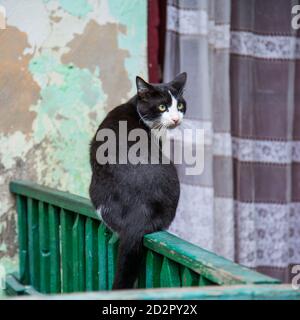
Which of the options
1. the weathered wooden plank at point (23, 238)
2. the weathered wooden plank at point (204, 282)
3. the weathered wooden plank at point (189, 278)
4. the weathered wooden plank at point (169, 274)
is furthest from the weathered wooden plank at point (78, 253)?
the weathered wooden plank at point (204, 282)

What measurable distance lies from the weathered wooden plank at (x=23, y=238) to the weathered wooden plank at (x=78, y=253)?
0.57 m

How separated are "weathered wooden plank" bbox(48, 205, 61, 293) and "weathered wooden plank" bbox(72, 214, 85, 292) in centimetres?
21

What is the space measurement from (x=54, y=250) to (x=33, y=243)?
0.22 metres

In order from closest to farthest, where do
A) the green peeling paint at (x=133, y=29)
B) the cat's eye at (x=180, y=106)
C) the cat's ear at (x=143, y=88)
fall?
the cat's ear at (x=143, y=88) < the cat's eye at (x=180, y=106) < the green peeling paint at (x=133, y=29)

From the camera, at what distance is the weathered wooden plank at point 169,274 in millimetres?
1859

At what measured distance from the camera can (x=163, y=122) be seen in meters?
2.51

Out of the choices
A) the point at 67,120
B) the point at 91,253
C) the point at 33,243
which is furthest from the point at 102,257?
the point at 67,120

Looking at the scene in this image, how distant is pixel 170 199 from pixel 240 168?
1.37m

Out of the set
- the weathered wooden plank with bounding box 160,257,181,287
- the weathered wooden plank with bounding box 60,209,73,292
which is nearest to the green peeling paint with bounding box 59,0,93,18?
the weathered wooden plank with bounding box 60,209,73,292

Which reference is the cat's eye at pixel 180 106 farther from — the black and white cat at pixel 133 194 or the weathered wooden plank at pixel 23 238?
the weathered wooden plank at pixel 23 238

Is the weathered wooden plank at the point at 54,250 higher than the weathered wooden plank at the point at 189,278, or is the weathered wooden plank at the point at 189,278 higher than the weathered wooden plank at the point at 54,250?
the weathered wooden plank at the point at 189,278

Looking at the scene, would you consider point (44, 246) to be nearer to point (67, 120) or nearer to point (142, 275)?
point (67, 120)

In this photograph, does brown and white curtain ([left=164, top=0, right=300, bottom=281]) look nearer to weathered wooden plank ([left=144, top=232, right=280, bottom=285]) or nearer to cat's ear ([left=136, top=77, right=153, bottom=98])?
cat's ear ([left=136, top=77, right=153, bottom=98])
